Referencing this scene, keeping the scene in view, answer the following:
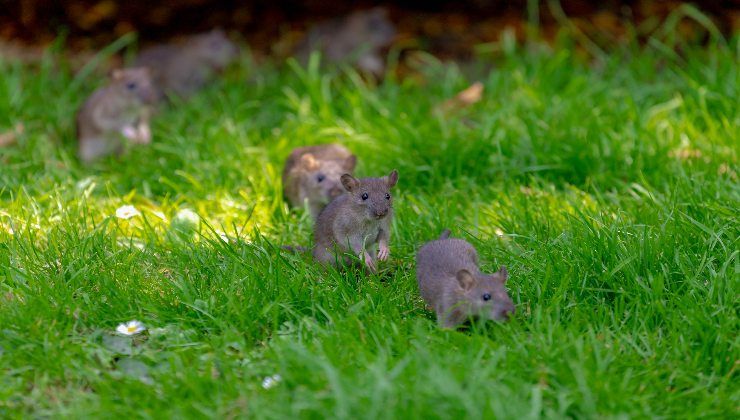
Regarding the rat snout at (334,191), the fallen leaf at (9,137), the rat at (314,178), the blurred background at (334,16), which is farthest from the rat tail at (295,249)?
the blurred background at (334,16)

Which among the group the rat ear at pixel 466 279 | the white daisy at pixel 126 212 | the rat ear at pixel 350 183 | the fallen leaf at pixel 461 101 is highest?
the rat ear at pixel 350 183

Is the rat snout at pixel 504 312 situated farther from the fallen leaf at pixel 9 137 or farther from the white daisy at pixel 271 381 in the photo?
the fallen leaf at pixel 9 137

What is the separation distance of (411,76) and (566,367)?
17.3 feet

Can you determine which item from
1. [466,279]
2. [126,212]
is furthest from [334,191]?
[466,279]

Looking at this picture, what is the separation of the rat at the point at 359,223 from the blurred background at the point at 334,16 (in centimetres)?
403

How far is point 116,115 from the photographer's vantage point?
24.6ft

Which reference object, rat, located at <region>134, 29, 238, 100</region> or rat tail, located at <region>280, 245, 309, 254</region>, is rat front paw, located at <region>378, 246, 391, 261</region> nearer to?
rat tail, located at <region>280, 245, 309, 254</region>

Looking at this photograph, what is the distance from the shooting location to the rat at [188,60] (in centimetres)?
845

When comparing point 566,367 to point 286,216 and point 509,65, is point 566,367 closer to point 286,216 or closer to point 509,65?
point 286,216

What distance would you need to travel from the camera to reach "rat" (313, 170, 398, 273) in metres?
5.00

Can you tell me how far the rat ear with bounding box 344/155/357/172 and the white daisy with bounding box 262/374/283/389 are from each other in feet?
8.34

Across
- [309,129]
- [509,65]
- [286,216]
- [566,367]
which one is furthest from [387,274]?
[509,65]

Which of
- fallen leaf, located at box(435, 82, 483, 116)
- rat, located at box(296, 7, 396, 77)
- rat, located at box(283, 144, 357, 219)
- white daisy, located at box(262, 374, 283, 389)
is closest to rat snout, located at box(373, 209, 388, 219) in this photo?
rat, located at box(283, 144, 357, 219)

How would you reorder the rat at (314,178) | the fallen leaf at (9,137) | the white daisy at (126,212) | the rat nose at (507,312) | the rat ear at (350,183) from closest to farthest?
1. the rat nose at (507,312)
2. the rat ear at (350,183)
3. the white daisy at (126,212)
4. the rat at (314,178)
5. the fallen leaf at (9,137)
